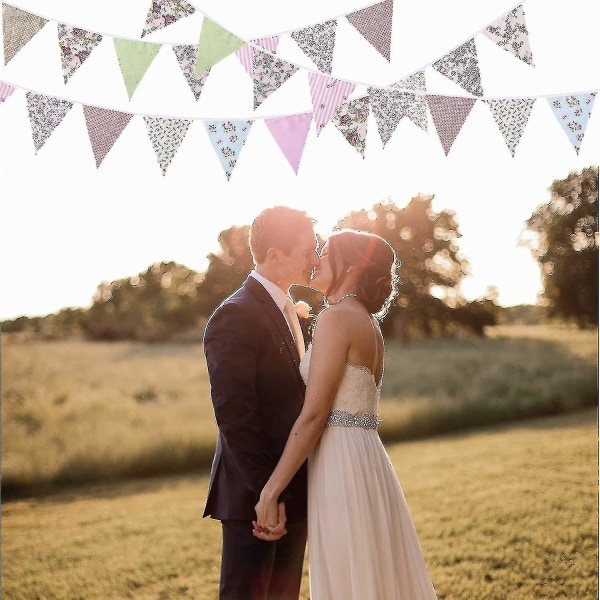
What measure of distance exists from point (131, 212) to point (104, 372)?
2.49m

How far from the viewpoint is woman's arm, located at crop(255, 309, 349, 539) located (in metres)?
1.87

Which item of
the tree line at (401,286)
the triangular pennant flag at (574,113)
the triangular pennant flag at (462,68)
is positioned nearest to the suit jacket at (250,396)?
the triangular pennant flag at (462,68)

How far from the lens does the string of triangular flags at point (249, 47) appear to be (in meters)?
2.40

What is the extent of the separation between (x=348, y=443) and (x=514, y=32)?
166 centimetres

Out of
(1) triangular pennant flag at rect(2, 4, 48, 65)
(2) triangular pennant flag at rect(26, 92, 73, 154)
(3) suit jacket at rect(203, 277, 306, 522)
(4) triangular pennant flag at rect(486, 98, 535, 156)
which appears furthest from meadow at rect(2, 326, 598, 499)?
(3) suit jacket at rect(203, 277, 306, 522)

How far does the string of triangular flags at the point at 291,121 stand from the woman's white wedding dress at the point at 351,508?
1162mm

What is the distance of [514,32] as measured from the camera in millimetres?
2523

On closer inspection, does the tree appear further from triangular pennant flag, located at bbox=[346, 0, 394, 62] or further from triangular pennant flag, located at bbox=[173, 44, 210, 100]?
triangular pennant flag, located at bbox=[173, 44, 210, 100]

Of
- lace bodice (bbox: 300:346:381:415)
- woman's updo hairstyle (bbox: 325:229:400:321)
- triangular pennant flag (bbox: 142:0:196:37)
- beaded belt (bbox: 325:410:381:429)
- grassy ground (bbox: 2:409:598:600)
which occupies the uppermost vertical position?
triangular pennant flag (bbox: 142:0:196:37)

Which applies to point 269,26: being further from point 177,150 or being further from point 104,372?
point 104,372

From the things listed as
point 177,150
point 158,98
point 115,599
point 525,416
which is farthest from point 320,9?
point 525,416

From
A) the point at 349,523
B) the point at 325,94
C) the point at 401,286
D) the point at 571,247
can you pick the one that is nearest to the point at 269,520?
the point at 349,523

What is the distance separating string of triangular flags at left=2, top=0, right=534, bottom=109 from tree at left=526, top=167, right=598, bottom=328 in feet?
18.2

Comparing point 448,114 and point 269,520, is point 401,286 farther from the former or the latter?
point 269,520
